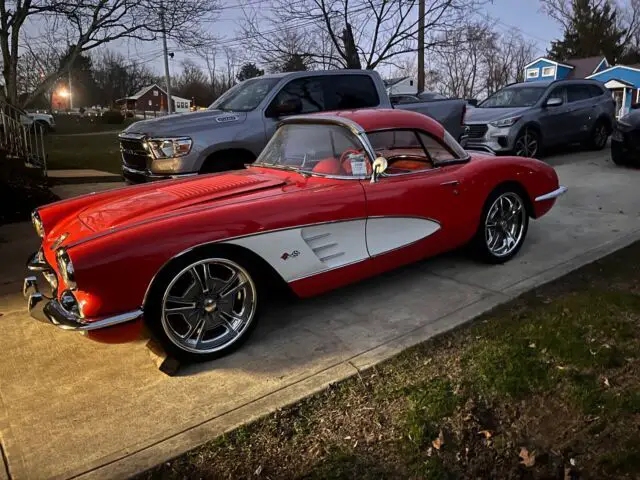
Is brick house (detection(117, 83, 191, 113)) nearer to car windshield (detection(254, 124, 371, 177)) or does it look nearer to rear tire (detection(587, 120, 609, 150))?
rear tire (detection(587, 120, 609, 150))

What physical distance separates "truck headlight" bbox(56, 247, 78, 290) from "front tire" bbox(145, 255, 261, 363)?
42 centimetres

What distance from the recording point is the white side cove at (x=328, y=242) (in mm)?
3311

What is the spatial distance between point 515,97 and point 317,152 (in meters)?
9.03

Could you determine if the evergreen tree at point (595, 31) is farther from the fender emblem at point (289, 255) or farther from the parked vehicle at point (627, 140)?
the fender emblem at point (289, 255)

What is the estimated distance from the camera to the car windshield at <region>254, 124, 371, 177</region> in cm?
393

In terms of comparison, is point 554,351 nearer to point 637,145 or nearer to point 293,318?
point 293,318

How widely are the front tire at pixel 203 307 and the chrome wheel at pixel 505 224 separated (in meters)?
2.48

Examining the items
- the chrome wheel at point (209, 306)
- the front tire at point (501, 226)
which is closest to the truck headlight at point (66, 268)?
the chrome wheel at point (209, 306)

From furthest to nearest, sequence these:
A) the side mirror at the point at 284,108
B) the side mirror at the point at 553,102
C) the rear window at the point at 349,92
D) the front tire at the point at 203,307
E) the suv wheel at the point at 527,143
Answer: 1. the side mirror at the point at 553,102
2. the suv wheel at the point at 527,143
3. the rear window at the point at 349,92
4. the side mirror at the point at 284,108
5. the front tire at the point at 203,307

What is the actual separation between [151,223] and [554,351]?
8.38 ft

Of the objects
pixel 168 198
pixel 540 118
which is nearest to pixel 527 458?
pixel 168 198

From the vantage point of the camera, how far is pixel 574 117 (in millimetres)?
11672

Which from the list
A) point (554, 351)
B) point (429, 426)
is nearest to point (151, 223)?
point (429, 426)

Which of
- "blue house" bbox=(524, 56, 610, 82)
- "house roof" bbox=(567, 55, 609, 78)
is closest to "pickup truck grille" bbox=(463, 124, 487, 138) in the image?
"blue house" bbox=(524, 56, 610, 82)
